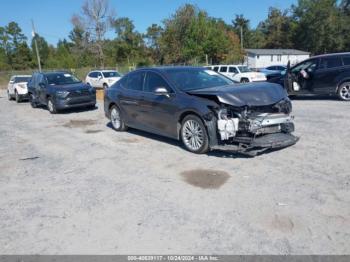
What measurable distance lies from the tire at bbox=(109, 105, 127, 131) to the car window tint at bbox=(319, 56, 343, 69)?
7.86 metres

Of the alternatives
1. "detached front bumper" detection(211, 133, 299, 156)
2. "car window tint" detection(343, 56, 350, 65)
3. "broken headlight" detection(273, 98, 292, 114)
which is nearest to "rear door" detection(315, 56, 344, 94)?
"car window tint" detection(343, 56, 350, 65)

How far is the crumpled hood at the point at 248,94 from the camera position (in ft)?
19.4

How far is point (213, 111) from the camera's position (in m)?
6.04

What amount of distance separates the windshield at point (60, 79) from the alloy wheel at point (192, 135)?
9269mm

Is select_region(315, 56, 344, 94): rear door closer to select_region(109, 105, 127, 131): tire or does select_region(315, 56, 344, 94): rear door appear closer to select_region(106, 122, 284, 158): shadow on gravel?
select_region(106, 122, 284, 158): shadow on gravel

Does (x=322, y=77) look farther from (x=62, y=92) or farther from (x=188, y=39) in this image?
(x=188, y=39)

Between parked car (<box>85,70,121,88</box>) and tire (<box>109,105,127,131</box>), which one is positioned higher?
parked car (<box>85,70,121,88</box>)

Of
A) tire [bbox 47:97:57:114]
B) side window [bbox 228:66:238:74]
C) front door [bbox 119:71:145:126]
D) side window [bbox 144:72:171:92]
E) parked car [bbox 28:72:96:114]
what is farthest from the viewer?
side window [bbox 228:66:238:74]

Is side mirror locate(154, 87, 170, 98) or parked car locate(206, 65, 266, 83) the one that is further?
parked car locate(206, 65, 266, 83)

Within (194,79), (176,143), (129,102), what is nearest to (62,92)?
(129,102)

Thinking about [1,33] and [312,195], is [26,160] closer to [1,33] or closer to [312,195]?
[312,195]

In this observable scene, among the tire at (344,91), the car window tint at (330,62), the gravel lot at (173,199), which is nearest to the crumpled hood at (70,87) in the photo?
the gravel lot at (173,199)

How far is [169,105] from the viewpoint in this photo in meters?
6.86

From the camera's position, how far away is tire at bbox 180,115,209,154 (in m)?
6.23
